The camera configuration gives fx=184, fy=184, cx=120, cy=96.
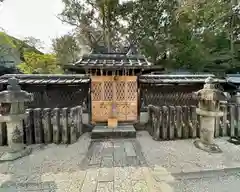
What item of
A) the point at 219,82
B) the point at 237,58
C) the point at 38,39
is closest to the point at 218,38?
the point at 237,58

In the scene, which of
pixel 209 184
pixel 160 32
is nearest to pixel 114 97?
pixel 209 184

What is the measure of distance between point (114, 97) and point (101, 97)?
0.38m

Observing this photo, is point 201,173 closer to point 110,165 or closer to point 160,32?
point 110,165

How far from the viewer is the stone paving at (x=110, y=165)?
2.81 meters

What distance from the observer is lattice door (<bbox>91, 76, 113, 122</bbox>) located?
5383 millimetres

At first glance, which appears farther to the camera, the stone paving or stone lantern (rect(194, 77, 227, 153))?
stone lantern (rect(194, 77, 227, 153))

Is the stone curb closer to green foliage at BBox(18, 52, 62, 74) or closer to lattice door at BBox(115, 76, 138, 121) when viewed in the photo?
lattice door at BBox(115, 76, 138, 121)

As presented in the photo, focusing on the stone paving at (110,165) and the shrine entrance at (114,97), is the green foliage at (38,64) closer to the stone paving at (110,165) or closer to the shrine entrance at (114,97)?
the shrine entrance at (114,97)

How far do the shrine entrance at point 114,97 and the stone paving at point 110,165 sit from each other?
1.02 m

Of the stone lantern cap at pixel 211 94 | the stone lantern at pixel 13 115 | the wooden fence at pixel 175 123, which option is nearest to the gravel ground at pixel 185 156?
the wooden fence at pixel 175 123

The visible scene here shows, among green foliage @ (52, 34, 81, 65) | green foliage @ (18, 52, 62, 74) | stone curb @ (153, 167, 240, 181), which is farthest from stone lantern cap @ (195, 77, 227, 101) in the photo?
green foliage @ (52, 34, 81, 65)

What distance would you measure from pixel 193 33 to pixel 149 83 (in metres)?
11.0

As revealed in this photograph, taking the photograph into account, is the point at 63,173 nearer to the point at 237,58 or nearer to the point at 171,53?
the point at 171,53

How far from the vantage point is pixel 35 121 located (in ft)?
14.6
